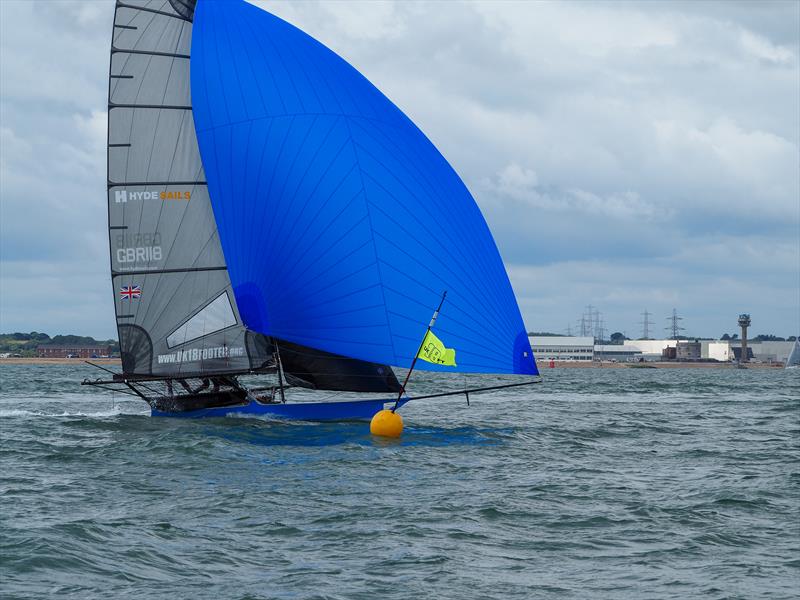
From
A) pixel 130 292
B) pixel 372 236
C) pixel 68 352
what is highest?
pixel 372 236

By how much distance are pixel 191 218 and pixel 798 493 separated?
1560cm

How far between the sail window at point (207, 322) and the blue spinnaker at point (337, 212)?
3.71 ft

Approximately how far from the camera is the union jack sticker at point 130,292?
26.7m

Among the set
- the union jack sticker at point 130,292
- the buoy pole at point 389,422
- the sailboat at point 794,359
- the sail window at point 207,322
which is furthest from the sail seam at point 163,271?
the sailboat at point 794,359

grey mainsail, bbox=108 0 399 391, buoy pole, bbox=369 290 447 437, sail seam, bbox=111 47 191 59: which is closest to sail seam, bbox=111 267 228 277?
grey mainsail, bbox=108 0 399 391

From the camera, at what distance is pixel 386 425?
23641 millimetres

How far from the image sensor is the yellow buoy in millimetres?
23641

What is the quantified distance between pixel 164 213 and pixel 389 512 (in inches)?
544

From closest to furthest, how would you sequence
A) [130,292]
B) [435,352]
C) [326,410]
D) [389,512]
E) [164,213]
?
[389,512] < [435,352] < [326,410] < [164,213] < [130,292]

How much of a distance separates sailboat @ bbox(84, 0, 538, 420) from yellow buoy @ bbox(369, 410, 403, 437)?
933 millimetres

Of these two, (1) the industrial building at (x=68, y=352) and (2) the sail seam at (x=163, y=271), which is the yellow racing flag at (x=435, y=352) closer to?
(2) the sail seam at (x=163, y=271)

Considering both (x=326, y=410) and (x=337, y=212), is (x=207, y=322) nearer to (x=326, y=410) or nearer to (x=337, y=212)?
(x=326, y=410)

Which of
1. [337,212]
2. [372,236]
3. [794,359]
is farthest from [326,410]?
[794,359]

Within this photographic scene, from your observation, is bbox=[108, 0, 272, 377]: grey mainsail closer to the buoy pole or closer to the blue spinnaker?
the blue spinnaker
